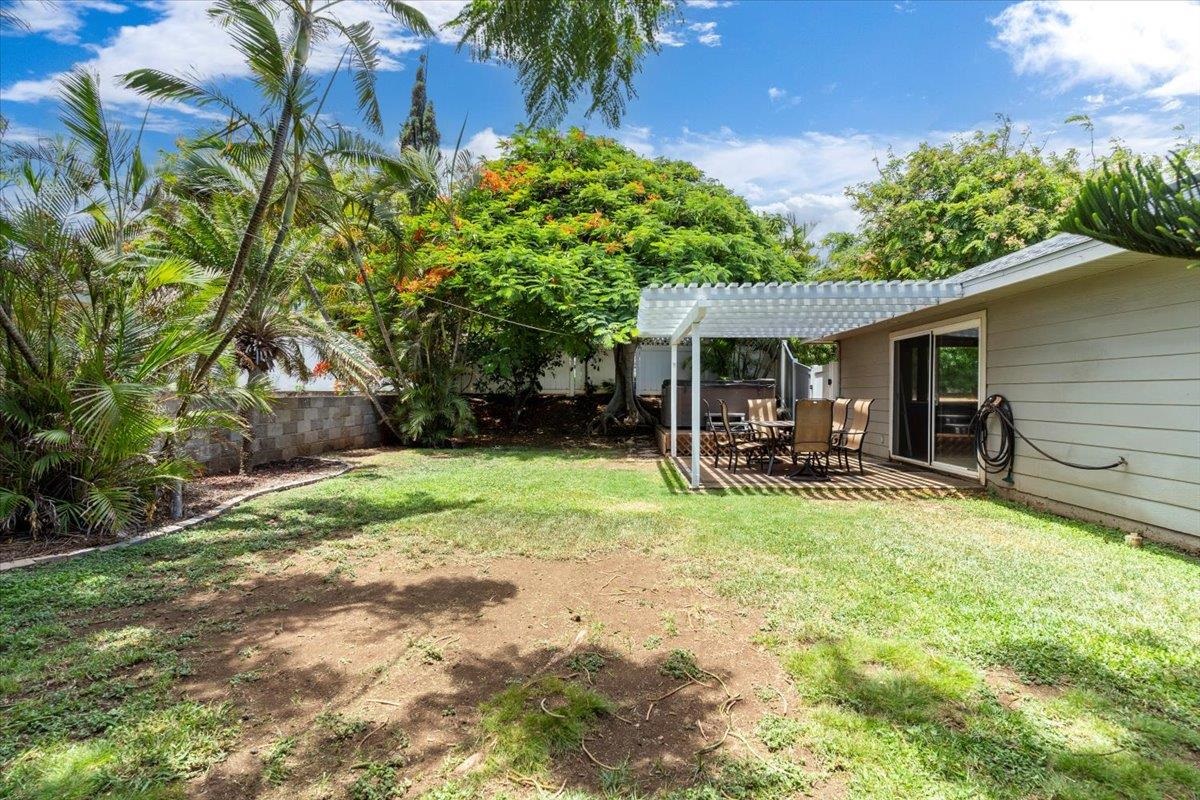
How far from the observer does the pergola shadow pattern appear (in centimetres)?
732

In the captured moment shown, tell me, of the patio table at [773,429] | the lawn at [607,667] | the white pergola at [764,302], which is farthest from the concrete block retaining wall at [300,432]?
the patio table at [773,429]

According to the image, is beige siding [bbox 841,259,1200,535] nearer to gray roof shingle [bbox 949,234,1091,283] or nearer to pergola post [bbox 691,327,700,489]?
gray roof shingle [bbox 949,234,1091,283]

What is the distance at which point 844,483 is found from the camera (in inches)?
313

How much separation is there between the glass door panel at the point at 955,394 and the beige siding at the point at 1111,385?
578 mm

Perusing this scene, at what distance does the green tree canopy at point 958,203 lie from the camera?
14.3m

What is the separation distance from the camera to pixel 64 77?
525 centimetres

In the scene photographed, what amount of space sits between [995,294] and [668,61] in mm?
6142

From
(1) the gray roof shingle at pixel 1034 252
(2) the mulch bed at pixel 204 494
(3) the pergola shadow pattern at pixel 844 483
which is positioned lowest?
(3) the pergola shadow pattern at pixel 844 483

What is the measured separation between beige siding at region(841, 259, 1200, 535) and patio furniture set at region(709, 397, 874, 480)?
206 centimetres

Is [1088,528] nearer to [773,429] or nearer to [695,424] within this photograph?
[773,429]

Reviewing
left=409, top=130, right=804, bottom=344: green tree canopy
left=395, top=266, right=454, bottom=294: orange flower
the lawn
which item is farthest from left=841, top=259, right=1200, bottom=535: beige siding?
left=395, top=266, right=454, bottom=294: orange flower

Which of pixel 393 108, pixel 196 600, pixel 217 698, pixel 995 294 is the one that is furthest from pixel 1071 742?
pixel 393 108

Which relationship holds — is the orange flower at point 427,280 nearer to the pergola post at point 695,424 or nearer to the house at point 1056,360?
the house at point 1056,360

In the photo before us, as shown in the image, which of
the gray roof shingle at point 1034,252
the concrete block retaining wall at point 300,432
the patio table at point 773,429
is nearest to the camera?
the gray roof shingle at point 1034,252
